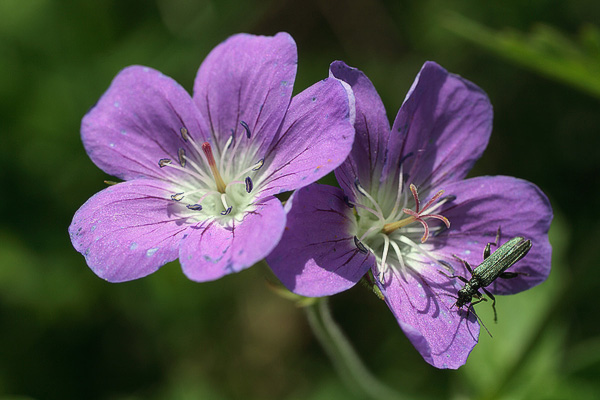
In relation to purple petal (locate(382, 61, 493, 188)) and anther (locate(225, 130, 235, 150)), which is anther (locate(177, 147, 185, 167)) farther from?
purple petal (locate(382, 61, 493, 188))

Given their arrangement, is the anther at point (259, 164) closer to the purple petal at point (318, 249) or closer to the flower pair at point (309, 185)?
the flower pair at point (309, 185)

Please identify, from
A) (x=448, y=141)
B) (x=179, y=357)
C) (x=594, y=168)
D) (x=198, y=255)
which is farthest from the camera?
(x=594, y=168)

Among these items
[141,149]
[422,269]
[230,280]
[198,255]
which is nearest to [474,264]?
[422,269]

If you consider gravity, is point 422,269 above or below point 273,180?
below

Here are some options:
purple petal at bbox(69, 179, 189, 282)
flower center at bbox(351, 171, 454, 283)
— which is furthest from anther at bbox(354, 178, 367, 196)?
purple petal at bbox(69, 179, 189, 282)

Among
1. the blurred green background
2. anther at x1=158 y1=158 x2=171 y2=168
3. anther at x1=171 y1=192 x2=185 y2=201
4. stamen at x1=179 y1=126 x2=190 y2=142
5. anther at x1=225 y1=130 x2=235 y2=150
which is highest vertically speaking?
stamen at x1=179 y1=126 x2=190 y2=142

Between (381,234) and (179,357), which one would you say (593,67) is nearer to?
(381,234)

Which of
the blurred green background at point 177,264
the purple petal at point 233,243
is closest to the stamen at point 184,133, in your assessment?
the purple petal at point 233,243
